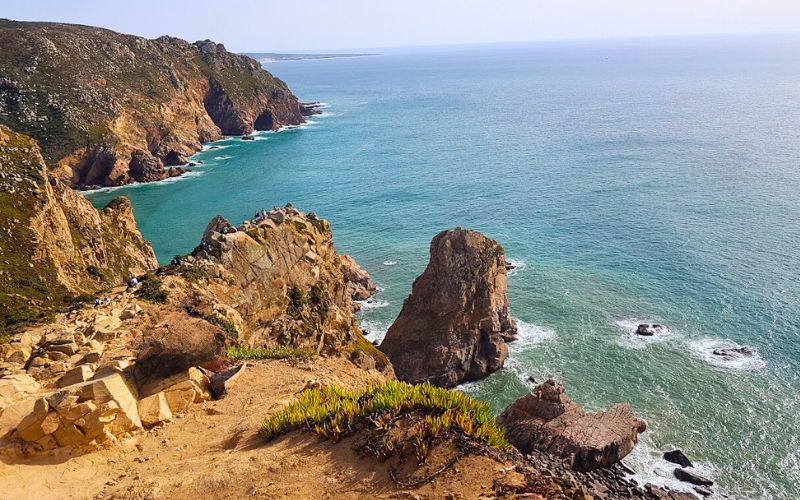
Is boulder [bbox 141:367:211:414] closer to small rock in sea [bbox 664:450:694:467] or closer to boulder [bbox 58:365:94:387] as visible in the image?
boulder [bbox 58:365:94:387]

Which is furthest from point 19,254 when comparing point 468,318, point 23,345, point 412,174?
point 412,174

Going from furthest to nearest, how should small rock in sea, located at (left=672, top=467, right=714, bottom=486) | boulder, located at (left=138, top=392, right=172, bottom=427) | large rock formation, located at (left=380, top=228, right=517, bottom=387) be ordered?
1. large rock formation, located at (left=380, top=228, right=517, bottom=387)
2. small rock in sea, located at (left=672, top=467, right=714, bottom=486)
3. boulder, located at (left=138, top=392, right=172, bottom=427)

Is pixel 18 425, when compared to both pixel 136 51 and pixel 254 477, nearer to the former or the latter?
pixel 254 477

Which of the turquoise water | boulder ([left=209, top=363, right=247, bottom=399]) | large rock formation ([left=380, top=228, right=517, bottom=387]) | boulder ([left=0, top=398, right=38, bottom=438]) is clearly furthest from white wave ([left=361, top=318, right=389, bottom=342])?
boulder ([left=0, top=398, right=38, bottom=438])

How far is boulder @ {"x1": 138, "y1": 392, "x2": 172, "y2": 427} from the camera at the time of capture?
16.3m

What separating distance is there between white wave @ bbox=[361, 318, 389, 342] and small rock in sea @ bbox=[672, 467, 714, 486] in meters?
26.9

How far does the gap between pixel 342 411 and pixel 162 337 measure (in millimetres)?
6955

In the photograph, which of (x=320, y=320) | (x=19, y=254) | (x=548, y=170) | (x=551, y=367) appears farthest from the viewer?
(x=548, y=170)

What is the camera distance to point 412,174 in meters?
107

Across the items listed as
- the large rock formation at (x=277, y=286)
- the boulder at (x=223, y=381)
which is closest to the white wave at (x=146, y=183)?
the large rock formation at (x=277, y=286)

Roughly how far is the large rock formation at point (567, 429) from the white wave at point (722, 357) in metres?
14.8

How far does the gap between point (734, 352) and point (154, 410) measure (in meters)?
46.6

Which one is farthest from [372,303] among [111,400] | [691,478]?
[111,400]

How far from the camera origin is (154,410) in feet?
54.3
